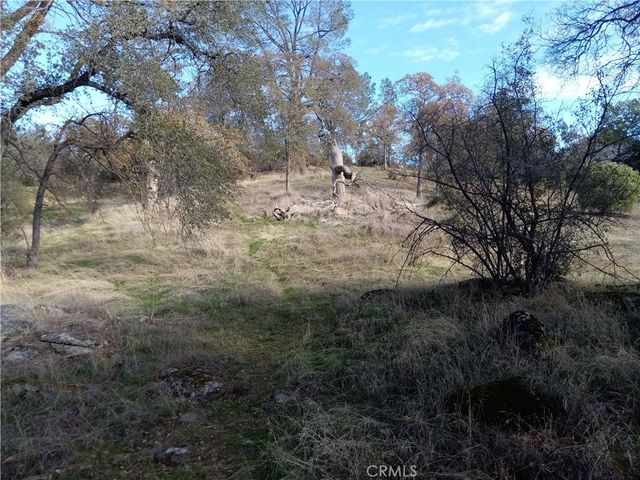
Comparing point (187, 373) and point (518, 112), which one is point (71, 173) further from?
point (518, 112)

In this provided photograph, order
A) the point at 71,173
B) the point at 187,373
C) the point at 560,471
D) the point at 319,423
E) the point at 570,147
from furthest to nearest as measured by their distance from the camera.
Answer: the point at 71,173, the point at 570,147, the point at 187,373, the point at 319,423, the point at 560,471

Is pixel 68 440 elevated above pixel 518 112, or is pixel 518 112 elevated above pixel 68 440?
pixel 518 112

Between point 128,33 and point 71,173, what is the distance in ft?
21.8

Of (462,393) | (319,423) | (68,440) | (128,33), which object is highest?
(128,33)

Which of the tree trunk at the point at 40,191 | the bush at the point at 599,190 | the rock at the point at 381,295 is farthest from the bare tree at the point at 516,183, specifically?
the tree trunk at the point at 40,191

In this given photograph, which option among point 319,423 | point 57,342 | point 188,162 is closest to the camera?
point 319,423

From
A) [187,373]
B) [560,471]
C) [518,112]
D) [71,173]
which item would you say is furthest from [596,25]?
[71,173]

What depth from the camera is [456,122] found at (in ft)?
23.1

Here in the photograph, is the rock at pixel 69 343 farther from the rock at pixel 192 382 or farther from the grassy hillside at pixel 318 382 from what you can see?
the rock at pixel 192 382

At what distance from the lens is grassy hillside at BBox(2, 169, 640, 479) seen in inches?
127

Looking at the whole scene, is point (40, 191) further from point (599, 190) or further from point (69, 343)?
point (599, 190)

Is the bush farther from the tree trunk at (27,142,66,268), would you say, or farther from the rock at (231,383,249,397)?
the tree trunk at (27,142,66,268)

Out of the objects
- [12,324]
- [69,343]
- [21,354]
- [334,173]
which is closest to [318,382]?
[69,343]

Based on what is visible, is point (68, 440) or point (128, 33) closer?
point (68, 440)
